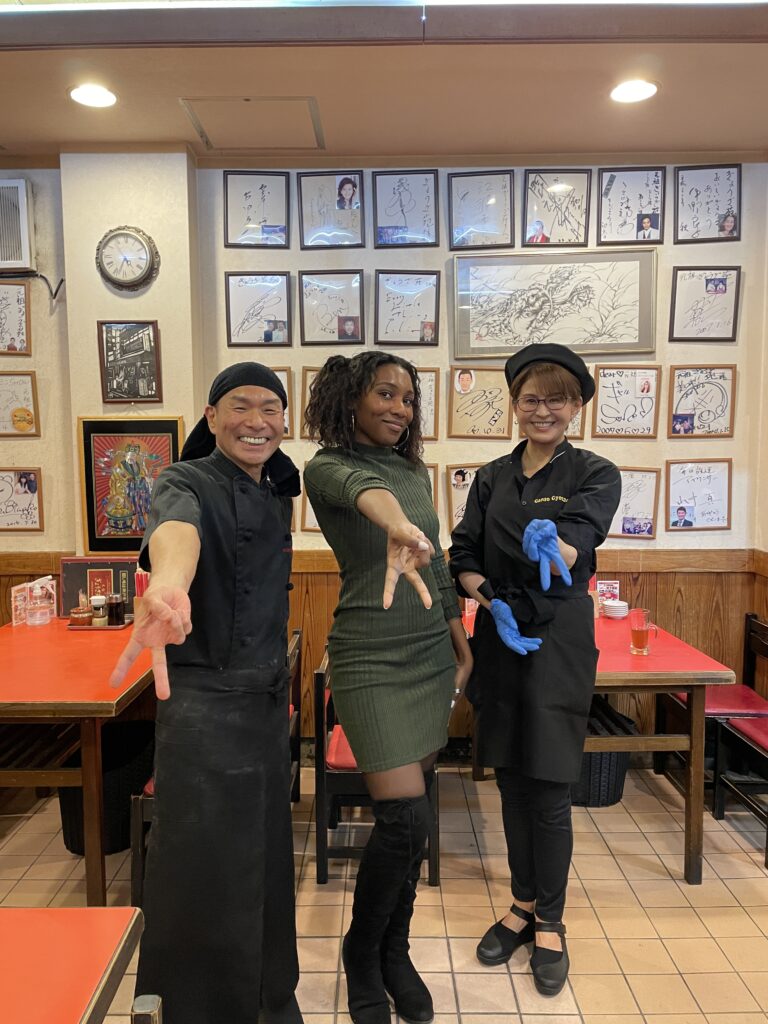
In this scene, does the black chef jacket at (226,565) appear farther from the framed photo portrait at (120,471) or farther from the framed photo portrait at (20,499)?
the framed photo portrait at (20,499)

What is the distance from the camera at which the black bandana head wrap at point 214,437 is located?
1454 mm

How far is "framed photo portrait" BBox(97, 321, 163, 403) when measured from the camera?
9.62 feet

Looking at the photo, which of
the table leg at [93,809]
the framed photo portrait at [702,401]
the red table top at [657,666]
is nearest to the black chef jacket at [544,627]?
the red table top at [657,666]

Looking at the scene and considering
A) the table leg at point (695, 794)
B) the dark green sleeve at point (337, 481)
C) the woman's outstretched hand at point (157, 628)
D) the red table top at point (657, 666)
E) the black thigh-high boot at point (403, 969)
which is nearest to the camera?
the woman's outstretched hand at point (157, 628)

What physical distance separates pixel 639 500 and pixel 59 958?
2.82 m

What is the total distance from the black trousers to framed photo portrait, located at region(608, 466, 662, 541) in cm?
157

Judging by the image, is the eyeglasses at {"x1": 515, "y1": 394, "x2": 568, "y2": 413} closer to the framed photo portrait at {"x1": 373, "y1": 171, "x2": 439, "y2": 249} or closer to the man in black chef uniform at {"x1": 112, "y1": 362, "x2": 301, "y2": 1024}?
the man in black chef uniform at {"x1": 112, "y1": 362, "x2": 301, "y2": 1024}

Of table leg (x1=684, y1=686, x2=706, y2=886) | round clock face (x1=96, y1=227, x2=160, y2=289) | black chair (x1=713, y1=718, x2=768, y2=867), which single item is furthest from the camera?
round clock face (x1=96, y1=227, x2=160, y2=289)

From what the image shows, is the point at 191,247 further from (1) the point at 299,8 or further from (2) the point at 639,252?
(2) the point at 639,252

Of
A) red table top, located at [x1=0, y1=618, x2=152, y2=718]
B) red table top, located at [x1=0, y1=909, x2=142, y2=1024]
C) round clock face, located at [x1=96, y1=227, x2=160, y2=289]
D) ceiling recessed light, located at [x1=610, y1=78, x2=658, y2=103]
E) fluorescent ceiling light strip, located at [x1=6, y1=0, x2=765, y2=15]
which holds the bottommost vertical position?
red table top, located at [x1=0, y1=909, x2=142, y2=1024]

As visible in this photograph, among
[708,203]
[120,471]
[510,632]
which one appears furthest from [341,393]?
[708,203]

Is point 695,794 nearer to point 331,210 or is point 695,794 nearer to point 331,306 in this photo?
point 331,306

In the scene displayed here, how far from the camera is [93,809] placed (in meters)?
1.98

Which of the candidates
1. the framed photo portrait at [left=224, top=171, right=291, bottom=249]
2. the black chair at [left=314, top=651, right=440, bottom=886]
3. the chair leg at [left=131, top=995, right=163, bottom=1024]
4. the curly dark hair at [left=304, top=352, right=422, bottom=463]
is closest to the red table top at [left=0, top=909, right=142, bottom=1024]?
the chair leg at [left=131, top=995, right=163, bottom=1024]
